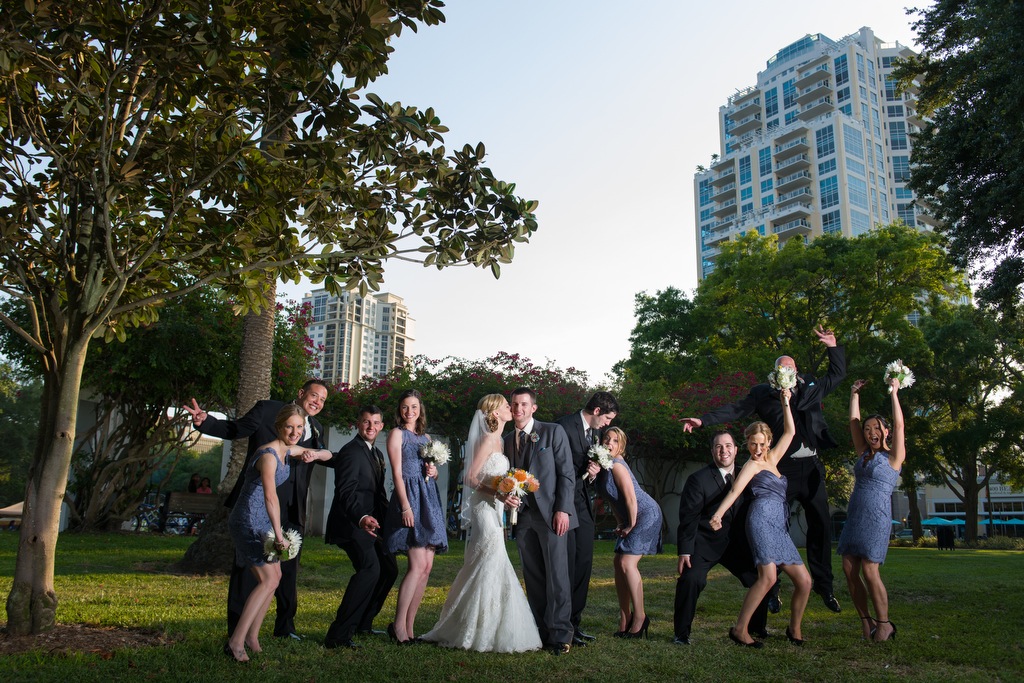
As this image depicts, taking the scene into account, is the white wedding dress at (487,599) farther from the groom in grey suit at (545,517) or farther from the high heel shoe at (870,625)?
the high heel shoe at (870,625)

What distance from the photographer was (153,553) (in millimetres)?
13188

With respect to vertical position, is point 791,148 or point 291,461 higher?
point 791,148

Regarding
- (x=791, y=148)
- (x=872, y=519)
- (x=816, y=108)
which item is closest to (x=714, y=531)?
(x=872, y=519)

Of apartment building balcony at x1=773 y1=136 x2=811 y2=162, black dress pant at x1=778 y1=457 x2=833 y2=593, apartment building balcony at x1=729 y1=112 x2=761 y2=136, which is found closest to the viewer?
black dress pant at x1=778 y1=457 x2=833 y2=593

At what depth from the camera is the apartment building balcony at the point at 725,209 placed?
10188 centimetres

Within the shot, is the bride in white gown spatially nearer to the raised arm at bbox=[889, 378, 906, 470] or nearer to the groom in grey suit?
the groom in grey suit

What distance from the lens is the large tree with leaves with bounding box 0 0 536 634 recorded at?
6262 mm

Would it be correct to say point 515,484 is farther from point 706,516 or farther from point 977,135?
point 977,135

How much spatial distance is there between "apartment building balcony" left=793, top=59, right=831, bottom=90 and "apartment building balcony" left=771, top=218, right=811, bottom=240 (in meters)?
18.9

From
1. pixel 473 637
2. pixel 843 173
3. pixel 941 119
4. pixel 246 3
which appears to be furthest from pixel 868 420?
pixel 843 173

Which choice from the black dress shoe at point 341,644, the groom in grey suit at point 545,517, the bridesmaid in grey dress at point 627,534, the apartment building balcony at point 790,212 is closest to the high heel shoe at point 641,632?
the bridesmaid in grey dress at point 627,534

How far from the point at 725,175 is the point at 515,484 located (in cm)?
10347

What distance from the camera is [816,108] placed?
95688mm

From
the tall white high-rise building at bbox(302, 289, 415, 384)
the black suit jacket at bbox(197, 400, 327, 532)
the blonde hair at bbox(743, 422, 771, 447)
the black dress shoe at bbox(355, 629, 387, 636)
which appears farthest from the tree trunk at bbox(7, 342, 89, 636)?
the tall white high-rise building at bbox(302, 289, 415, 384)
